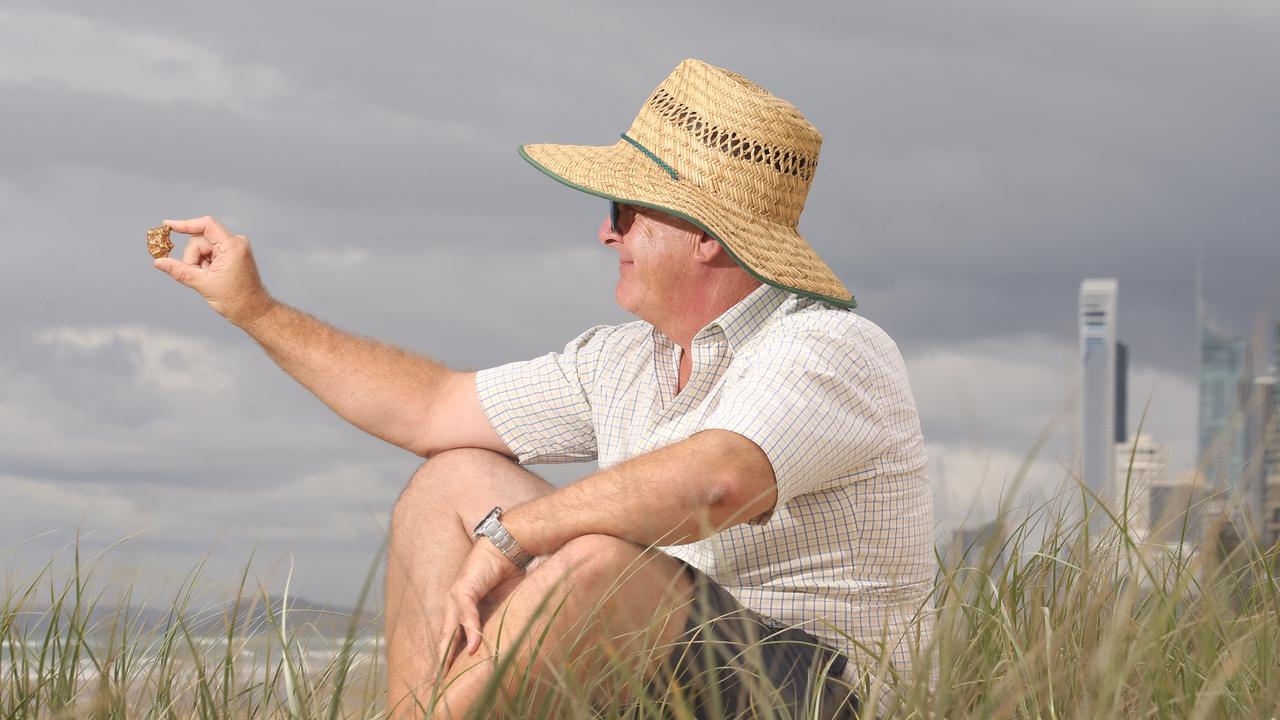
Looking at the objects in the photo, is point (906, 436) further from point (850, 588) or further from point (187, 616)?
point (187, 616)

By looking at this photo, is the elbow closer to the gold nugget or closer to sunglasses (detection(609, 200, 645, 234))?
sunglasses (detection(609, 200, 645, 234))

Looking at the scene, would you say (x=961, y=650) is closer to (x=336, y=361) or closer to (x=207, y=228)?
(x=336, y=361)

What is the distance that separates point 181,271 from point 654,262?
1.54 meters

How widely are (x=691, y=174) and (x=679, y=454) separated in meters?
1.12

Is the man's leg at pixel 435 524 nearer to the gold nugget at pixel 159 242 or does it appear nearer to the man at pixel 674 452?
the man at pixel 674 452

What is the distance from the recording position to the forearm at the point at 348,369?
13.0 ft

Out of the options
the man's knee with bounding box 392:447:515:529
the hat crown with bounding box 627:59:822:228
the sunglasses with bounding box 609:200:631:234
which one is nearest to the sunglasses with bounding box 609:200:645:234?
the sunglasses with bounding box 609:200:631:234

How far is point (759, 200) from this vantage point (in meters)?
3.55

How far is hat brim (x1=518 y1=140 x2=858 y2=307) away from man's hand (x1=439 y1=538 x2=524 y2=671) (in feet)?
3.43

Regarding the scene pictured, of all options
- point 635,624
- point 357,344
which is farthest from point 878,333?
point 357,344

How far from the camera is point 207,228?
397 centimetres

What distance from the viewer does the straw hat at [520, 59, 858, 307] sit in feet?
11.2

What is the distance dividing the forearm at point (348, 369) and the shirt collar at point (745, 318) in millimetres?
1017

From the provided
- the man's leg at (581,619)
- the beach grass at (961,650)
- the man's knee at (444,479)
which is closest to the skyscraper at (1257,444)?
the beach grass at (961,650)
